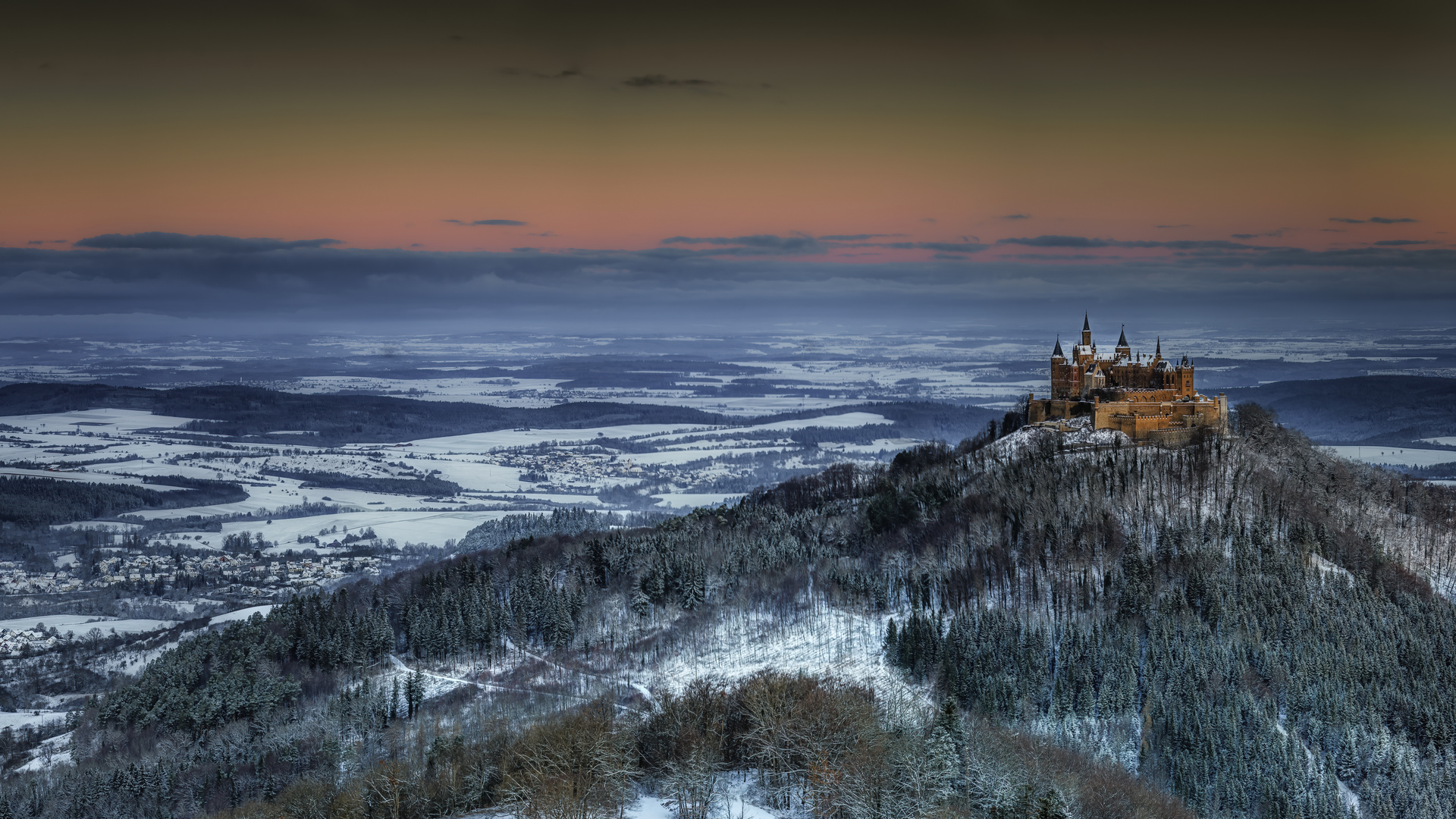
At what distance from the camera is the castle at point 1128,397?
106 m

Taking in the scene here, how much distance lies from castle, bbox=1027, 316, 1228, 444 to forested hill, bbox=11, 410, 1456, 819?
4590 mm

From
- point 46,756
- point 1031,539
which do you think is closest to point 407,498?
point 46,756

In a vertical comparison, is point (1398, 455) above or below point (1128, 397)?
below

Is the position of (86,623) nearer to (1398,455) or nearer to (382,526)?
(382,526)

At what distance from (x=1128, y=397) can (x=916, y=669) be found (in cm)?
4368

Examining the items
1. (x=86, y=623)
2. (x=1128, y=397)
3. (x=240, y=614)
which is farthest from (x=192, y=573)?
(x=1128, y=397)

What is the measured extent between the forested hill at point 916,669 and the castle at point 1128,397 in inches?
181

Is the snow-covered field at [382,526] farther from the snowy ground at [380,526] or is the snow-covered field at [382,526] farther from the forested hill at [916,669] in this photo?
the forested hill at [916,669]

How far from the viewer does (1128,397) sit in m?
107

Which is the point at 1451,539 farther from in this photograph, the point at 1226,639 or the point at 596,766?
the point at 596,766

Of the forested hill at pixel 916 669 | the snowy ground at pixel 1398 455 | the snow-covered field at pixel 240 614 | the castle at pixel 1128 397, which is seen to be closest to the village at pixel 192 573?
the snow-covered field at pixel 240 614

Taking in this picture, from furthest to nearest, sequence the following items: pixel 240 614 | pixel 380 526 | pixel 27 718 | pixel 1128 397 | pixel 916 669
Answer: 1. pixel 380 526
2. pixel 240 614
3. pixel 1128 397
4. pixel 27 718
5. pixel 916 669

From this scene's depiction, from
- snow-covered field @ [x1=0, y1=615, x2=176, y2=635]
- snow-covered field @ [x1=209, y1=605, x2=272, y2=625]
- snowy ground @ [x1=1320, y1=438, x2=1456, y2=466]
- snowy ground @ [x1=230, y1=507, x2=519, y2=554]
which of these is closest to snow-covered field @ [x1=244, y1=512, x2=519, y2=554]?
snowy ground @ [x1=230, y1=507, x2=519, y2=554]

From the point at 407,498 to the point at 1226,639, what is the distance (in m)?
137
